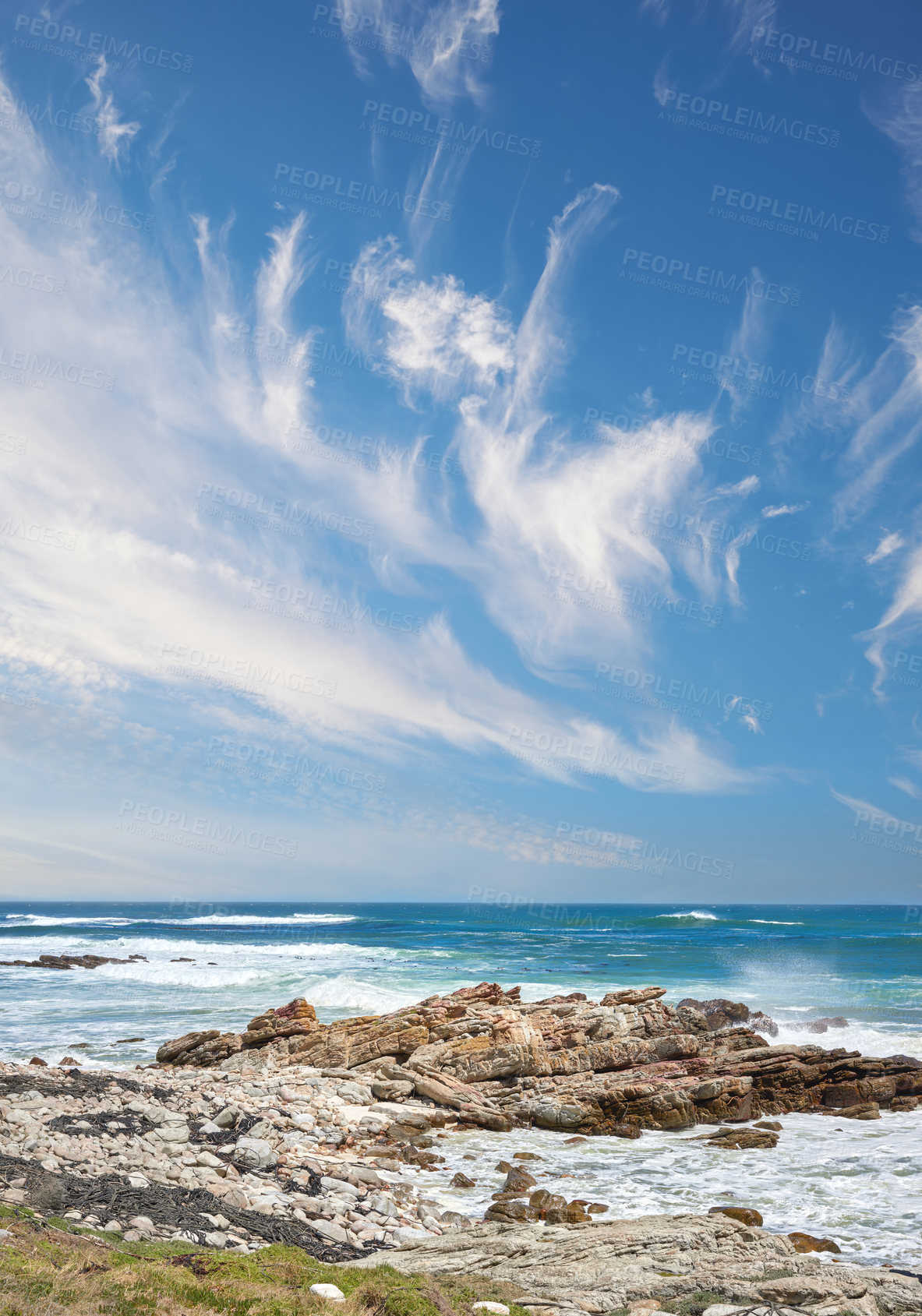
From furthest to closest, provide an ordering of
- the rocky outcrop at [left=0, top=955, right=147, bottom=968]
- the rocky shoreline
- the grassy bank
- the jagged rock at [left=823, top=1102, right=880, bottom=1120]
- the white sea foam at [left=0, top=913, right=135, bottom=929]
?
the white sea foam at [left=0, top=913, right=135, bottom=929] → the rocky outcrop at [left=0, top=955, right=147, bottom=968] → the jagged rock at [left=823, top=1102, right=880, bottom=1120] → the rocky shoreline → the grassy bank

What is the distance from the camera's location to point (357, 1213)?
1034 cm

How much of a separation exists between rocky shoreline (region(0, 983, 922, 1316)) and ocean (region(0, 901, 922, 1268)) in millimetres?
915

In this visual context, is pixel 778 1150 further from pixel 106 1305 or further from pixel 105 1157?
pixel 106 1305

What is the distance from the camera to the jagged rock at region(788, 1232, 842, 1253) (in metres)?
9.76

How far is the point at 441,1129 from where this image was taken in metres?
16.0

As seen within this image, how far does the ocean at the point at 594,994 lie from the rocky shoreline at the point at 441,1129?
0.91 meters

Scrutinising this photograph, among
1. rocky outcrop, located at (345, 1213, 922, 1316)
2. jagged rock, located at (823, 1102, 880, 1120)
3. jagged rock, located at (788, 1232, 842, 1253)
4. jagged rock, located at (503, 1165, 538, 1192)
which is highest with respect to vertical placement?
rocky outcrop, located at (345, 1213, 922, 1316)

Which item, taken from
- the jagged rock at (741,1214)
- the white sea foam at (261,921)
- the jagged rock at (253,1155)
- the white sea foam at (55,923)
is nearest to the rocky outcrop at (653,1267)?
the jagged rock at (741,1214)

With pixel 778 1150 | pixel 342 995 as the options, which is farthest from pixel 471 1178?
pixel 342 995

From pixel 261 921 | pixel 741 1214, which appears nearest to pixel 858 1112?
Answer: pixel 741 1214

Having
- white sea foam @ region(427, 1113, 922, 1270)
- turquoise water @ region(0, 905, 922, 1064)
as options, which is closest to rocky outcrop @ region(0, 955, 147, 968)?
turquoise water @ region(0, 905, 922, 1064)

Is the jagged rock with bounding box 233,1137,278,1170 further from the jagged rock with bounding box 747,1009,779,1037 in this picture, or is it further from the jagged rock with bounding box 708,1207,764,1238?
the jagged rock with bounding box 747,1009,779,1037

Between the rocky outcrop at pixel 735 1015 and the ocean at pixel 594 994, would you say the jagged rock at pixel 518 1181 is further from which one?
the rocky outcrop at pixel 735 1015

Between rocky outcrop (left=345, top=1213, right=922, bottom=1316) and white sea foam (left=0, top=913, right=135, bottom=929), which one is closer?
rocky outcrop (left=345, top=1213, right=922, bottom=1316)
